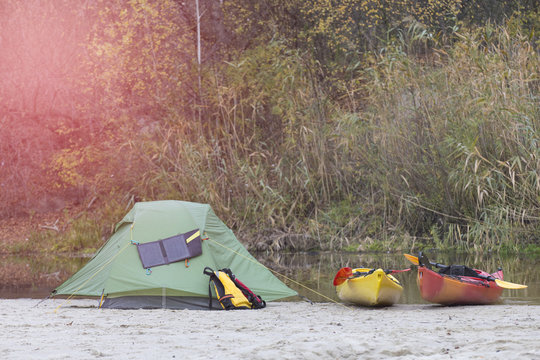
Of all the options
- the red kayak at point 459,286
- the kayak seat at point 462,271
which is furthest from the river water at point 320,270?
the kayak seat at point 462,271

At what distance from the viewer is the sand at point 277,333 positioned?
3715 millimetres

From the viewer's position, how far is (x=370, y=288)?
6.57 metres

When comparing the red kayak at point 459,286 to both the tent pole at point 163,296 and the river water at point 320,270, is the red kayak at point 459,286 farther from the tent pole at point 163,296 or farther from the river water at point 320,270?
the tent pole at point 163,296

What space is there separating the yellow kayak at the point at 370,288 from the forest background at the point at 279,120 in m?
3.65

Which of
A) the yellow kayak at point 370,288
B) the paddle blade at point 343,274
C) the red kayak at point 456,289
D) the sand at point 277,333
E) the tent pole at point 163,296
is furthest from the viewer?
the paddle blade at point 343,274

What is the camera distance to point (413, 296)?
24.6 feet

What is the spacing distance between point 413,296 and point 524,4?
10.9m

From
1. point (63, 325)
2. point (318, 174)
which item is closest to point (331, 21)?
point (318, 174)

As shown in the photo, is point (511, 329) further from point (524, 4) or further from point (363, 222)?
point (524, 4)

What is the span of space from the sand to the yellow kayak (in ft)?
0.41

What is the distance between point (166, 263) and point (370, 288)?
2.14 m

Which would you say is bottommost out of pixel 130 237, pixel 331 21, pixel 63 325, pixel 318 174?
pixel 63 325

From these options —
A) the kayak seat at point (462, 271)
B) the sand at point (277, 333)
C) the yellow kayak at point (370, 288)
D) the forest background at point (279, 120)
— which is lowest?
the sand at point (277, 333)

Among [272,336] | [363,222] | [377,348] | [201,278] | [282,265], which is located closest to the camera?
[377,348]
